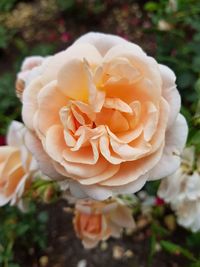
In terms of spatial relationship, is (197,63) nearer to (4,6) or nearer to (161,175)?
(161,175)

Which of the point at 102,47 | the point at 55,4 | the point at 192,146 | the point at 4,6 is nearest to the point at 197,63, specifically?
the point at 192,146

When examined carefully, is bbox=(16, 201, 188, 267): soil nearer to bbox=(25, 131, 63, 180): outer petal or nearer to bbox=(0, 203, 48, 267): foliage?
bbox=(0, 203, 48, 267): foliage

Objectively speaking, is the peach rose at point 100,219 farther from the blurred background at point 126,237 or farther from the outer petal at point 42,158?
the outer petal at point 42,158

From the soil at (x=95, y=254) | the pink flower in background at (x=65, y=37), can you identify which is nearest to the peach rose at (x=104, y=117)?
the soil at (x=95, y=254)

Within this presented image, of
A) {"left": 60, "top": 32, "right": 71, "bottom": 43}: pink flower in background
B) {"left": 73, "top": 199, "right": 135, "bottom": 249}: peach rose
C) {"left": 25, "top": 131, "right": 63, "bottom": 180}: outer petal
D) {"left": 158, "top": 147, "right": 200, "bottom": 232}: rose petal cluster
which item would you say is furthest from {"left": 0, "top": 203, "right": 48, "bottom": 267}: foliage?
{"left": 60, "top": 32, "right": 71, "bottom": 43}: pink flower in background

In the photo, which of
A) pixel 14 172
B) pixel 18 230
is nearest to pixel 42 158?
pixel 14 172

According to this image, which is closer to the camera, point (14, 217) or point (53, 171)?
point (53, 171)
